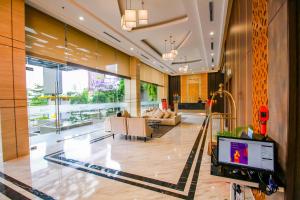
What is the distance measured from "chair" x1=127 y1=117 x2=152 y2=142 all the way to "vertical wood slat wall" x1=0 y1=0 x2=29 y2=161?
2.99m

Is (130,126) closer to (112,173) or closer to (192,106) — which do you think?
(112,173)

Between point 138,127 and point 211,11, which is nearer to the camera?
point 211,11

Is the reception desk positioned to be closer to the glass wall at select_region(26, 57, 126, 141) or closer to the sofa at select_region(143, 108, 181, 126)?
the sofa at select_region(143, 108, 181, 126)

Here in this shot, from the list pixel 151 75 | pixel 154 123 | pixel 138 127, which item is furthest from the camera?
pixel 151 75

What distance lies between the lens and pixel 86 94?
7.97 m

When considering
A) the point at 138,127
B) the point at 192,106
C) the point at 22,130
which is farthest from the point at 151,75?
the point at 22,130

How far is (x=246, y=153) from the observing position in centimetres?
163

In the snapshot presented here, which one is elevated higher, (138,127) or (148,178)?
(138,127)

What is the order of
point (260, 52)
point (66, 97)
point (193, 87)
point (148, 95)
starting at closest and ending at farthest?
point (260, 52)
point (66, 97)
point (148, 95)
point (193, 87)

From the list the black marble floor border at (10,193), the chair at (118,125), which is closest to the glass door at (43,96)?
the chair at (118,125)

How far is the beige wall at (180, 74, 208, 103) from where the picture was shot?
18.4 m

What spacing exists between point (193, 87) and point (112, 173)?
660 inches

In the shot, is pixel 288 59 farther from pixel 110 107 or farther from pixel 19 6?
pixel 110 107

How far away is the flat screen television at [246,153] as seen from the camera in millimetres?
1523
